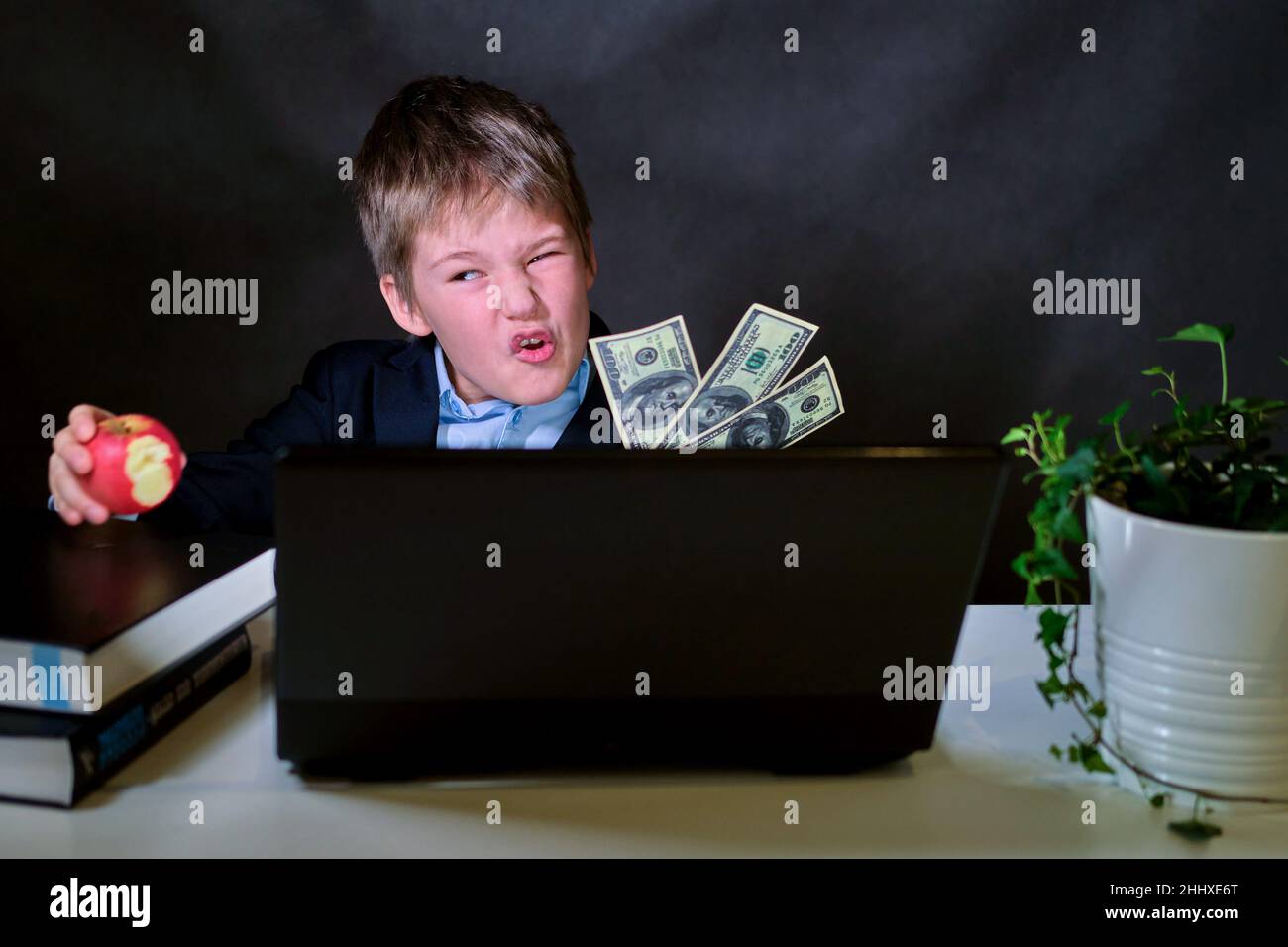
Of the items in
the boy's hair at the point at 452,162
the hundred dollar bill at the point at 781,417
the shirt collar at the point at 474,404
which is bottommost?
the hundred dollar bill at the point at 781,417

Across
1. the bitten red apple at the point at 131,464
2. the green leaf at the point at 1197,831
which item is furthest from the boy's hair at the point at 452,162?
the green leaf at the point at 1197,831

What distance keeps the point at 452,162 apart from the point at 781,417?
0.95 meters

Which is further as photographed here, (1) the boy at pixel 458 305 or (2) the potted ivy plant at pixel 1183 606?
(1) the boy at pixel 458 305

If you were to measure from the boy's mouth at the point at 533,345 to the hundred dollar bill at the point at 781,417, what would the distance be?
0.62 m

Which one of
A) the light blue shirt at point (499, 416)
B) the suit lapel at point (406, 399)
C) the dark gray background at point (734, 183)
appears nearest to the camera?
the suit lapel at point (406, 399)

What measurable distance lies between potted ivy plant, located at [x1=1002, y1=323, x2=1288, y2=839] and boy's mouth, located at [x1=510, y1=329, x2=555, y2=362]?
4.20ft

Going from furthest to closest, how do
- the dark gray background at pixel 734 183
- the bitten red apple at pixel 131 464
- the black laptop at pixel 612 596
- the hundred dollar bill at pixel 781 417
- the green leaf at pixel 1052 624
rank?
the dark gray background at pixel 734 183
the hundred dollar bill at pixel 781 417
the bitten red apple at pixel 131 464
the green leaf at pixel 1052 624
the black laptop at pixel 612 596

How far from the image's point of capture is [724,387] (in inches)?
58.5

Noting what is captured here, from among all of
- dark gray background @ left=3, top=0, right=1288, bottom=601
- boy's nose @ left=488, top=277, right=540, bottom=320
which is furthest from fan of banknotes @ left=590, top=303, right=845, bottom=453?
dark gray background @ left=3, top=0, right=1288, bottom=601

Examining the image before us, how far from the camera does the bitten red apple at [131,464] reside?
1181 mm

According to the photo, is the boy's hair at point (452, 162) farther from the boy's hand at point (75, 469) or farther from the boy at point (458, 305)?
the boy's hand at point (75, 469)

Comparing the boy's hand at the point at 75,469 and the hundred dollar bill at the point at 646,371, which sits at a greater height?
the hundred dollar bill at the point at 646,371

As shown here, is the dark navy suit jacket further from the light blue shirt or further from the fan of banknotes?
the fan of banknotes

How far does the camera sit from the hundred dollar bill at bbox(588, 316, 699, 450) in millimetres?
1769
